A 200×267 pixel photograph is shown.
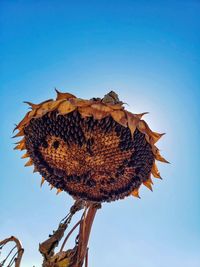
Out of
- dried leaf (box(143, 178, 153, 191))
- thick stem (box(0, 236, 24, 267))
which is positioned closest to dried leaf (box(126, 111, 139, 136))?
dried leaf (box(143, 178, 153, 191))

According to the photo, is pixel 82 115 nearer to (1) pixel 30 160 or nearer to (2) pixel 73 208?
(1) pixel 30 160

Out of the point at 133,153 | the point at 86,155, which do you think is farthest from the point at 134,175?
the point at 86,155

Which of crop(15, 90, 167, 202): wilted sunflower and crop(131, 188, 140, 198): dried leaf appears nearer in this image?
crop(15, 90, 167, 202): wilted sunflower

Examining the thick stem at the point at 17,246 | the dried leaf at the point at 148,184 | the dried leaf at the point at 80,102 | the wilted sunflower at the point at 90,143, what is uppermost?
the dried leaf at the point at 148,184

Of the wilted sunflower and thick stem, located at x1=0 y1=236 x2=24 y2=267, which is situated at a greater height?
the wilted sunflower

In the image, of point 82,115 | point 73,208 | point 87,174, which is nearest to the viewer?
point 82,115

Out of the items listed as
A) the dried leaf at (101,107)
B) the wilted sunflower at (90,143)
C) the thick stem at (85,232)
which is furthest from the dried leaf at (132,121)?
the thick stem at (85,232)

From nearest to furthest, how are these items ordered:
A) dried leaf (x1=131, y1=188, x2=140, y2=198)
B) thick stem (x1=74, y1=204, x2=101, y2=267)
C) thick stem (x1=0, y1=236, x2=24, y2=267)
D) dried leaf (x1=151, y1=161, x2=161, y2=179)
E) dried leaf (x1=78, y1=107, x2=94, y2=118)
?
dried leaf (x1=78, y1=107, x2=94, y2=118)
dried leaf (x1=151, y1=161, x2=161, y2=179)
dried leaf (x1=131, y1=188, x2=140, y2=198)
thick stem (x1=74, y1=204, x2=101, y2=267)
thick stem (x1=0, y1=236, x2=24, y2=267)

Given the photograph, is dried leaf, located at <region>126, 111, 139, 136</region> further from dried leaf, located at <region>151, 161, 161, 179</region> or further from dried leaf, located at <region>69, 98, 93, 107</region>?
dried leaf, located at <region>151, 161, 161, 179</region>

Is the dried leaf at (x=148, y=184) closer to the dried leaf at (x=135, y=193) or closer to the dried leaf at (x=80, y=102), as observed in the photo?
the dried leaf at (x=135, y=193)
